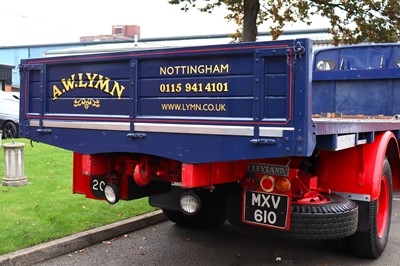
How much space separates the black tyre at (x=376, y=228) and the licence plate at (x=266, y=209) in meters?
1.09

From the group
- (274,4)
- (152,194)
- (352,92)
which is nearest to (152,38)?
(274,4)

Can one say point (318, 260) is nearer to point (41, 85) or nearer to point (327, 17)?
point (41, 85)

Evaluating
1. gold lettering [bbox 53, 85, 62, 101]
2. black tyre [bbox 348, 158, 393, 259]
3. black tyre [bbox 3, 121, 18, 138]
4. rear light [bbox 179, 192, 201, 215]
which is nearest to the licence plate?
rear light [bbox 179, 192, 201, 215]

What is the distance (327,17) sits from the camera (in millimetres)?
13047

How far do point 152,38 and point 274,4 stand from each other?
29064 mm

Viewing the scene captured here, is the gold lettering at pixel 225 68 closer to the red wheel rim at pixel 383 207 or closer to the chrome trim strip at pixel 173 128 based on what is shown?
the chrome trim strip at pixel 173 128

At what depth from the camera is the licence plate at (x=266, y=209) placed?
3508mm

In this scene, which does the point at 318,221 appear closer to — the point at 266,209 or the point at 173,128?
the point at 266,209

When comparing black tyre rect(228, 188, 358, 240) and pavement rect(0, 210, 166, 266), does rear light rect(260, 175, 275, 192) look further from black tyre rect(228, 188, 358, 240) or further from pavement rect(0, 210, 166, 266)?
pavement rect(0, 210, 166, 266)

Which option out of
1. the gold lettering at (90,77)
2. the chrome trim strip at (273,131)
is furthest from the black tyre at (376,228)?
the gold lettering at (90,77)

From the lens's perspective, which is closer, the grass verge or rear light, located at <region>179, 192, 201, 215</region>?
rear light, located at <region>179, 192, 201, 215</region>

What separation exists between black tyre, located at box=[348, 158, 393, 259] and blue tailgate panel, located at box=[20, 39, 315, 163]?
1.73m

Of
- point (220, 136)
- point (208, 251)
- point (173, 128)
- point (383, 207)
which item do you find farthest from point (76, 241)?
point (383, 207)

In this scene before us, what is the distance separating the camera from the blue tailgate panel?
3.00 metres
